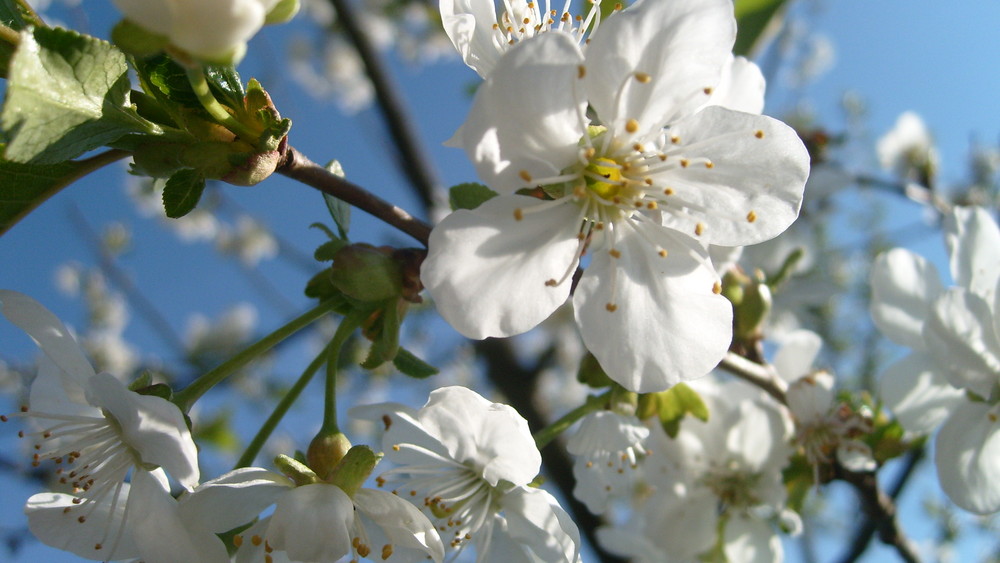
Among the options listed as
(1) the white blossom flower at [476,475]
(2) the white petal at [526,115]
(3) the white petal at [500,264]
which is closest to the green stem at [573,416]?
(1) the white blossom flower at [476,475]

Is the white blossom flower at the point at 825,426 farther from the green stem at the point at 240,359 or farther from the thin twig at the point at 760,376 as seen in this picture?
the green stem at the point at 240,359

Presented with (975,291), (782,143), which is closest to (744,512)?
(975,291)

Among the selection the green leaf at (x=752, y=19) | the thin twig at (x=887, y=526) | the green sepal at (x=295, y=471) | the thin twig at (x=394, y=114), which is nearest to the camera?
the green sepal at (x=295, y=471)

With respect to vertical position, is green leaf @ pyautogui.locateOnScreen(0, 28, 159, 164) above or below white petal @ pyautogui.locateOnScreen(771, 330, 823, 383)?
above

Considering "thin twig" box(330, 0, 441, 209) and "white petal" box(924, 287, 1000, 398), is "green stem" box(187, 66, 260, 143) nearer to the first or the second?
"white petal" box(924, 287, 1000, 398)

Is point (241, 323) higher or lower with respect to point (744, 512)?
lower

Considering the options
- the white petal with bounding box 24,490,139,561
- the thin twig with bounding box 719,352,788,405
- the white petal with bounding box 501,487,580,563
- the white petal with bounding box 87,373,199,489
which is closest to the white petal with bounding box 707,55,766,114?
the thin twig with bounding box 719,352,788,405

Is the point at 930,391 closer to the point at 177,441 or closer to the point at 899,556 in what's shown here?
the point at 899,556
